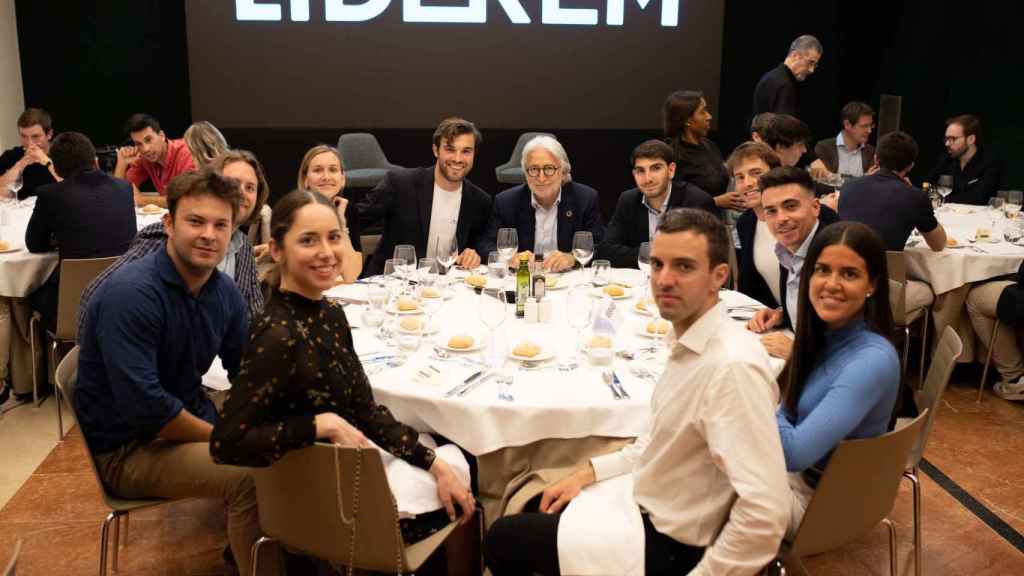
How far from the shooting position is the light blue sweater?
223 centimetres

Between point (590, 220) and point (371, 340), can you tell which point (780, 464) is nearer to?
point (371, 340)

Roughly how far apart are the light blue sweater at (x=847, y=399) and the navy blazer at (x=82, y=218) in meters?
3.64

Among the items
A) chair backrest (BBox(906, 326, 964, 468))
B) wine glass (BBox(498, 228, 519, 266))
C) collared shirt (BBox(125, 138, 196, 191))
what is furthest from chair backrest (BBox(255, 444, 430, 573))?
collared shirt (BBox(125, 138, 196, 191))

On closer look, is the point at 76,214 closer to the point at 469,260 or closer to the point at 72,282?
the point at 72,282

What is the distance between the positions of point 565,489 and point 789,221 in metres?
1.61

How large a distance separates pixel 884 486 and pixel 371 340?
1725mm

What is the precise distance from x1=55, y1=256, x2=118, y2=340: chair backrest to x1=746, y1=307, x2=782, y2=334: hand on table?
9.20 ft

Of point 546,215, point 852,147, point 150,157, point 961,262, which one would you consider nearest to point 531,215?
point 546,215

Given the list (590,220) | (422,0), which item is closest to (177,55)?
(422,0)

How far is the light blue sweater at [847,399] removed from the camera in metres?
2.23

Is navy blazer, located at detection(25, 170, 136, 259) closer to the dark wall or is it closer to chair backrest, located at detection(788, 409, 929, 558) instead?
chair backrest, located at detection(788, 409, 929, 558)

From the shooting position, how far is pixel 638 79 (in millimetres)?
8875

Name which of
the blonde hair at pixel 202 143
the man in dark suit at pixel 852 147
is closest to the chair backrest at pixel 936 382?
the blonde hair at pixel 202 143

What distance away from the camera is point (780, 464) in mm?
1954
